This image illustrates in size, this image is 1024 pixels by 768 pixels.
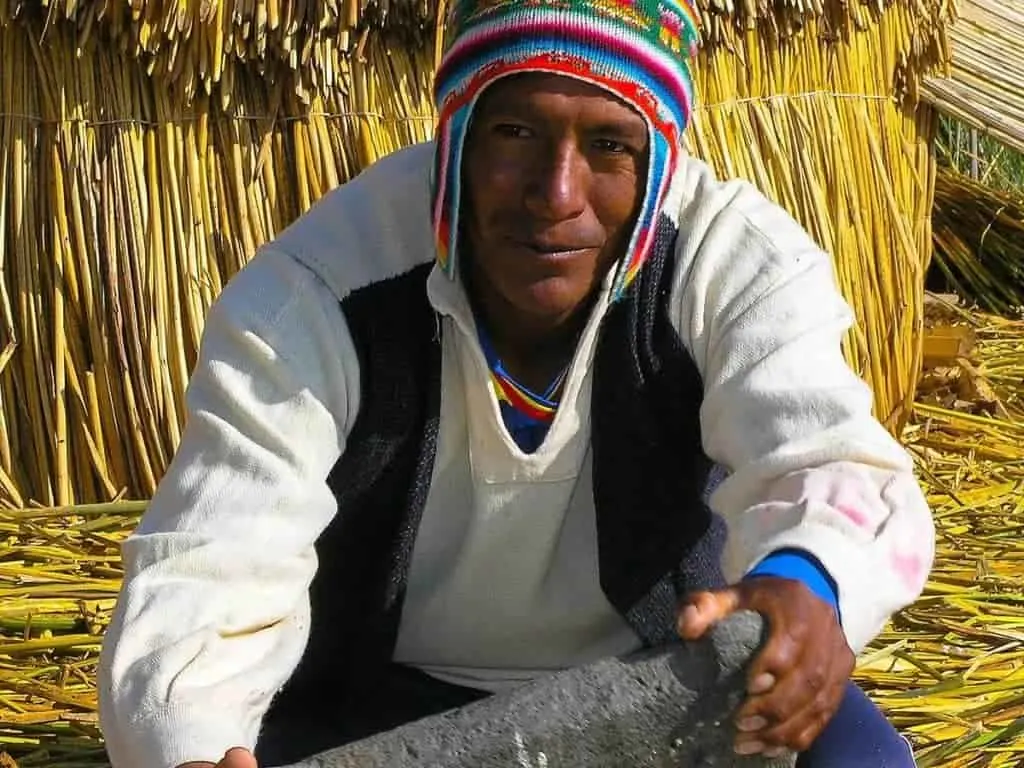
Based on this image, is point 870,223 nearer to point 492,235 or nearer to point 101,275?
point 101,275

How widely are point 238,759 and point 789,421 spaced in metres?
0.64

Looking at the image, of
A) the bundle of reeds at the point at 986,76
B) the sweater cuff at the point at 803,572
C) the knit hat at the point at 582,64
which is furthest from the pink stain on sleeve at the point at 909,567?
the bundle of reeds at the point at 986,76

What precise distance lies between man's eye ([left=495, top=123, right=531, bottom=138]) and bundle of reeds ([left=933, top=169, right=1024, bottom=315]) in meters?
3.77

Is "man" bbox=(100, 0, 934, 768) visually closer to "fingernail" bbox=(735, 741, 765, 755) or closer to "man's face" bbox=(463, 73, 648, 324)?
"man's face" bbox=(463, 73, 648, 324)

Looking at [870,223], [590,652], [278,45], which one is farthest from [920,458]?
[590,652]

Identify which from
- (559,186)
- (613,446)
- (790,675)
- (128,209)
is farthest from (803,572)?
(128,209)

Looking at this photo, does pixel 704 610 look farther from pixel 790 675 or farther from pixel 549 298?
pixel 549 298

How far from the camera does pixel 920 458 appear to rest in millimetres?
3850

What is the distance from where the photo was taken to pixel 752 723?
151cm

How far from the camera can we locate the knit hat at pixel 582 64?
5.88ft

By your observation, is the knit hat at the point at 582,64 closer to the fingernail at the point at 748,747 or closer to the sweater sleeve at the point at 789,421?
the sweater sleeve at the point at 789,421

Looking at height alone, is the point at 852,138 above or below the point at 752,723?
above

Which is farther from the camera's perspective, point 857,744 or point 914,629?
point 914,629

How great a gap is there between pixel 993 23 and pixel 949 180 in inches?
47.7
